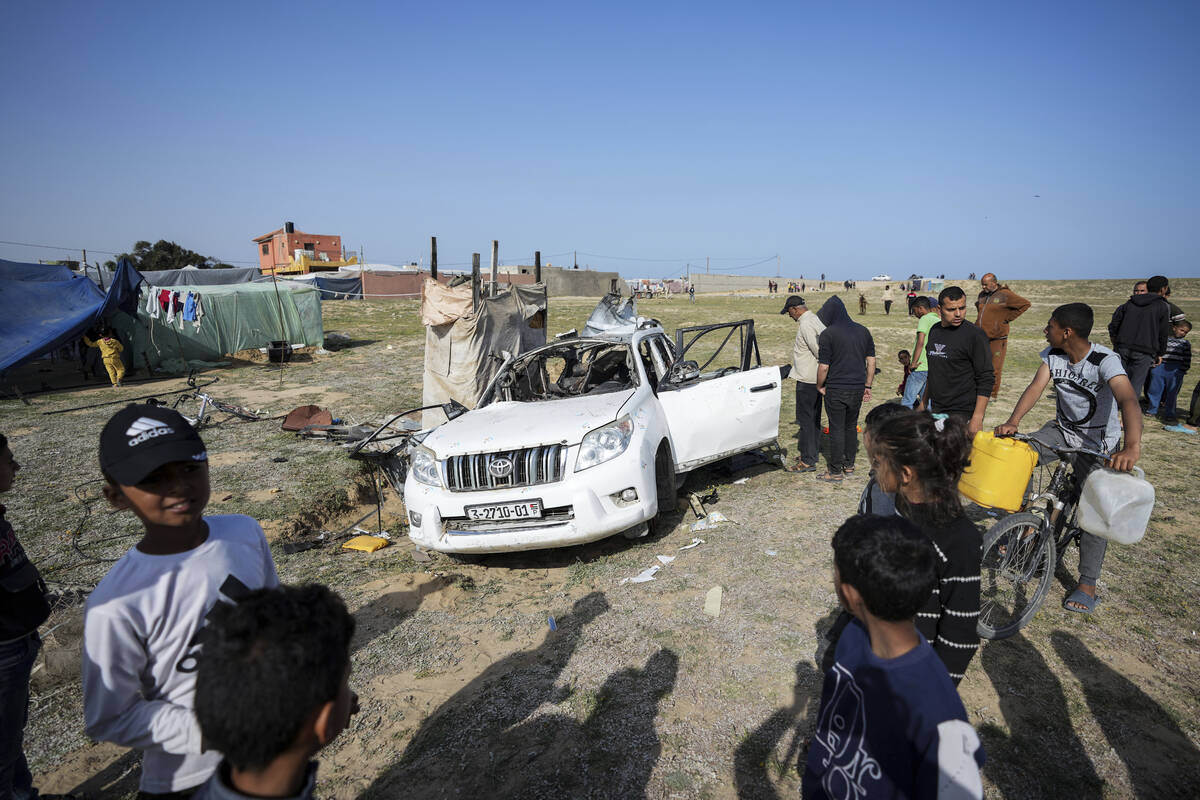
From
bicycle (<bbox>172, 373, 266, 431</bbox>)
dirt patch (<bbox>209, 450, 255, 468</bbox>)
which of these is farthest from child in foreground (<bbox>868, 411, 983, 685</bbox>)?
bicycle (<bbox>172, 373, 266, 431</bbox>)

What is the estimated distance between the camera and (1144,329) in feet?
23.4

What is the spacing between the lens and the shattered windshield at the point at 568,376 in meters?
5.81

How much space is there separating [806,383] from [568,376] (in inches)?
106

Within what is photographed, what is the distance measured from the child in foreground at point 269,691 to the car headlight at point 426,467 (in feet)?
10.8

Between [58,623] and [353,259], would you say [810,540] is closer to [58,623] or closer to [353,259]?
[58,623]

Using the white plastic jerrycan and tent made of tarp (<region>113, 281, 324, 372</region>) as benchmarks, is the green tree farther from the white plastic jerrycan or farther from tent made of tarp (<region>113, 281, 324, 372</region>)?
the white plastic jerrycan

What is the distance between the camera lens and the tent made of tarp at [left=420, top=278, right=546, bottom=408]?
30.7 ft

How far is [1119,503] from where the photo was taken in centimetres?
313

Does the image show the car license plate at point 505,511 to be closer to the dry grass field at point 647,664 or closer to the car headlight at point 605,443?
the car headlight at point 605,443

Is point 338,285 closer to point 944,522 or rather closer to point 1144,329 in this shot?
point 1144,329

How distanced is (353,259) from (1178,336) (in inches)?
2501

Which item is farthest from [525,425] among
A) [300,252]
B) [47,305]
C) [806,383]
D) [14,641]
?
[300,252]

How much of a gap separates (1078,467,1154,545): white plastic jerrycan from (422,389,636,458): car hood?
2990mm

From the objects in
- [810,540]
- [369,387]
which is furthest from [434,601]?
[369,387]
